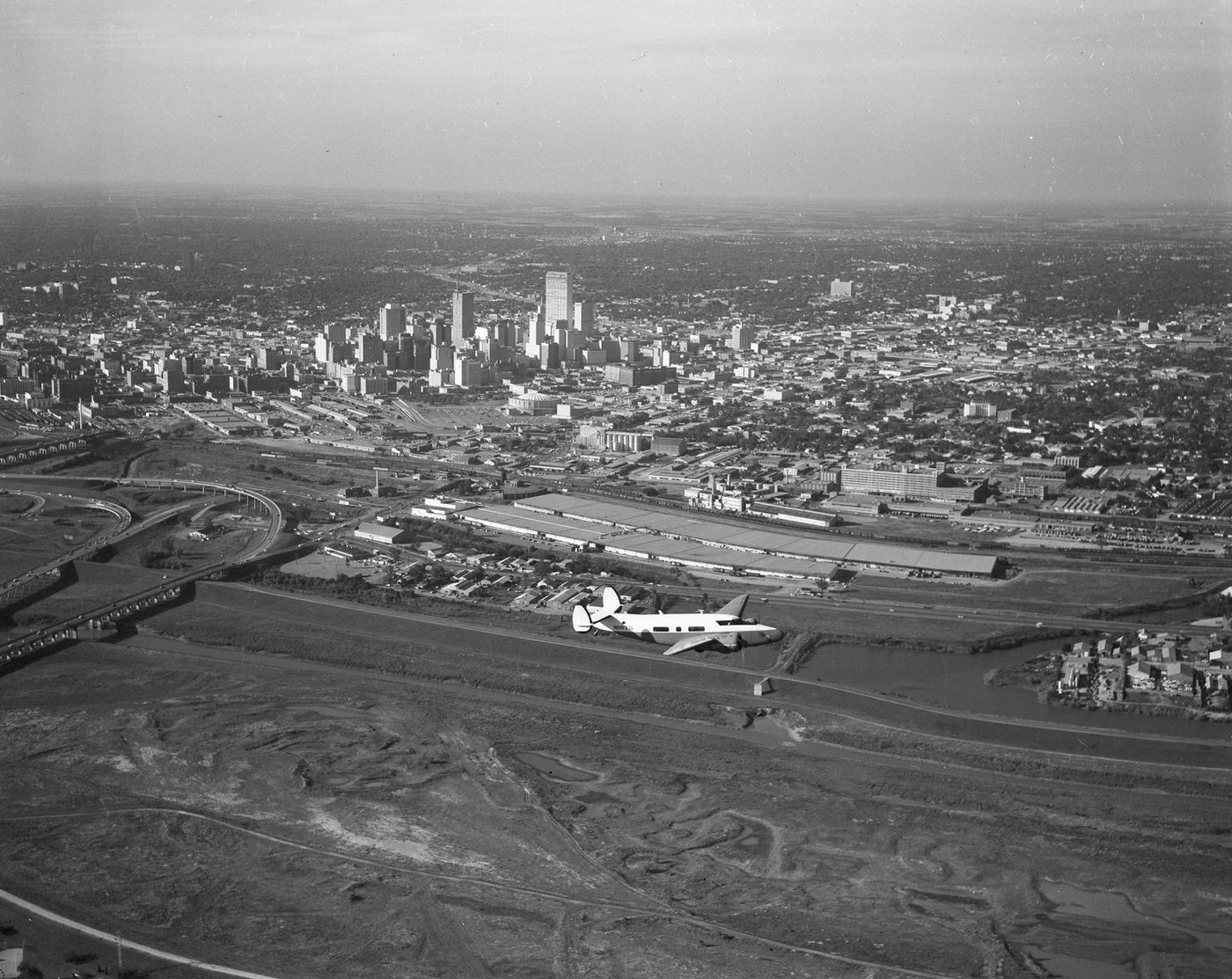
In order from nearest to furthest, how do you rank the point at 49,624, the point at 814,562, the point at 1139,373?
the point at 49,624 < the point at 814,562 < the point at 1139,373

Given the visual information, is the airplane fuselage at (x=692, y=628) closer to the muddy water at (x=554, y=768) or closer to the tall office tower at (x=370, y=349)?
the muddy water at (x=554, y=768)

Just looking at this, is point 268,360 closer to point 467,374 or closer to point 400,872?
point 467,374

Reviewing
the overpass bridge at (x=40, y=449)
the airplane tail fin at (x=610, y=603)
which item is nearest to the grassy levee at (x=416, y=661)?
the airplane tail fin at (x=610, y=603)

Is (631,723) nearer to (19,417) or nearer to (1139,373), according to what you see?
(19,417)

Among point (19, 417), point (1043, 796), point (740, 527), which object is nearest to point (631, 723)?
point (1043, 796)

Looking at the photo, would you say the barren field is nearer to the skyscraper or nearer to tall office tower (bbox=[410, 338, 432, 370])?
tall office tower (bbox=[410, 338, 432, 370])
